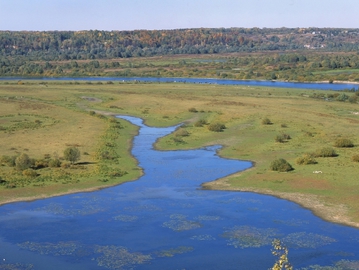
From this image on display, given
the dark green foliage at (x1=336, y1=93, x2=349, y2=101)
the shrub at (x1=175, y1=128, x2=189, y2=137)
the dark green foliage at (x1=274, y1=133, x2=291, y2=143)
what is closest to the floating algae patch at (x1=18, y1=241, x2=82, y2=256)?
the dark green foliage at (x1=274, y1=133, x2=291, y2=143)

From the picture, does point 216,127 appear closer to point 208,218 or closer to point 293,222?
point 208,218

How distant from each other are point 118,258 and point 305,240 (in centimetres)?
1023

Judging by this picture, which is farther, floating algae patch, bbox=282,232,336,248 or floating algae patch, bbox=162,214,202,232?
floating algae patch, bbox=162,214,202,232

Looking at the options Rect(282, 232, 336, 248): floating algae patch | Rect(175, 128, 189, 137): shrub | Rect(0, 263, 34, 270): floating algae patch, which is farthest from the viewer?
Rect(175, 128, 189, 137): shrub

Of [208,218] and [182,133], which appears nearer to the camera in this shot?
[208,218]

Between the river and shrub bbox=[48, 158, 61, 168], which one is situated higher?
shrub bbox=[48, 158, 61, 168]

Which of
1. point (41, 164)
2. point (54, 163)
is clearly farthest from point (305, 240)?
point (41, 164)

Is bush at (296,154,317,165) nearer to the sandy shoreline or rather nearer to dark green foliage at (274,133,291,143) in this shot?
the sandy shoreline

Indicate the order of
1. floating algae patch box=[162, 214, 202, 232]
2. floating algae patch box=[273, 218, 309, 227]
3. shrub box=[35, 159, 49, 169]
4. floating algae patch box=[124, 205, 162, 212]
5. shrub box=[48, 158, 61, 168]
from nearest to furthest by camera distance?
floating algae patch box=[162, 214, 202, 232] → floating algae patch box=[273, 218, 309, 227] → floating algae patch box=[124, 205, 162, 212] → shrub box=[35, 159, 49, 169] → shrub box=[48, 158, 61, 168]

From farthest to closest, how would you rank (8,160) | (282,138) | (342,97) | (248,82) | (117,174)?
(248,82) → (342,97) → (282,138) → (8,160) → (117,174)

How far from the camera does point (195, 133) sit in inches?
2734

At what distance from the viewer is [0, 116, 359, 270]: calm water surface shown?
31.0m

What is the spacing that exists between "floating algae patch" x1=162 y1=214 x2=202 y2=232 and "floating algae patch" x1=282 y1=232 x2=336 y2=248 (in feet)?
17.8

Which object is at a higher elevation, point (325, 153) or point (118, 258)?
point (325, 153)
